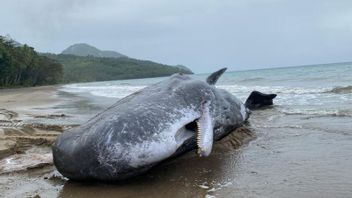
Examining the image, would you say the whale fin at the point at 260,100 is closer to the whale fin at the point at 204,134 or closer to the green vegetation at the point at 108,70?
the whale fin at the point at 204,134

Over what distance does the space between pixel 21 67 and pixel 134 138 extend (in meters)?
60.9

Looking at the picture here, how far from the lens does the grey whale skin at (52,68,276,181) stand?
452 cm

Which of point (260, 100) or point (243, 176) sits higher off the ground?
point (260, 100)

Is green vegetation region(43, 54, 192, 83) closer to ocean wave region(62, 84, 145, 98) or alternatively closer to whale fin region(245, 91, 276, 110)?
ocean wave region(62, 84, 145, 98)

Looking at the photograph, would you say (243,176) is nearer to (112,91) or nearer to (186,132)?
(186,132)

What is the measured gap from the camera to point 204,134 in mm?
4926

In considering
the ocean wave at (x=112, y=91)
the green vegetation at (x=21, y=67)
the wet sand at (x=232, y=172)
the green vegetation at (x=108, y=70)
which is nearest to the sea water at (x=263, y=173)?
the wet sand at (x=232, y=172)

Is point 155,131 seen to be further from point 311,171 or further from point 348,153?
point 348,153

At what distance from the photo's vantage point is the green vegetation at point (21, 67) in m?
58.0

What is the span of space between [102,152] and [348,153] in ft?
10.6

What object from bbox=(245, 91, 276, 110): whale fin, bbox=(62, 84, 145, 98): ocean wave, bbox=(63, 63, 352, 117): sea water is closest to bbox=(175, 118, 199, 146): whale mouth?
bbox=(63, 63, 352, 117): sea water

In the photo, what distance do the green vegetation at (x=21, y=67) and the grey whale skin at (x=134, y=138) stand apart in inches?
2165

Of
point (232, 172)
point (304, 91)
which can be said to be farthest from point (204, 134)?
point (304, 91)

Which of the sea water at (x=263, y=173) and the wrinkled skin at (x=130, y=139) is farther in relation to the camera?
the wrinkled skin at (x=130, y=139)
